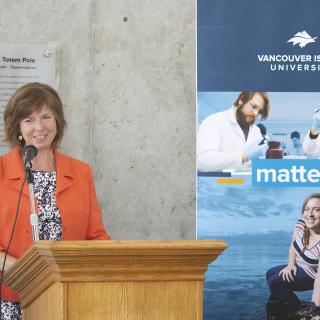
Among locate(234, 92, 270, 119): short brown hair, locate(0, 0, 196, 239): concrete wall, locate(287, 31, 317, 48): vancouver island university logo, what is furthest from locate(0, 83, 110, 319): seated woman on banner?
locate(287, 31, 317, 48): vancouver island university logo

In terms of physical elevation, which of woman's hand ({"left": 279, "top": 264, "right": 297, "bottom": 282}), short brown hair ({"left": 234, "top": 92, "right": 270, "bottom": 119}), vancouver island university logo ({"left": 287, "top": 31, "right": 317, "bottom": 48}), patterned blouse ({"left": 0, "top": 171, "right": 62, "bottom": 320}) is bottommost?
woman's hand ({"left": 279, "top": 264, "right": 297, "bottom": 282})

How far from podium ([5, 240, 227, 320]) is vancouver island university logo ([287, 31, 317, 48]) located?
2.45 m

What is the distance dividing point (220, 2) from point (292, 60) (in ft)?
1.67

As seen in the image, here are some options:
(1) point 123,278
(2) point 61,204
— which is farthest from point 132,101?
(1) point 123,278

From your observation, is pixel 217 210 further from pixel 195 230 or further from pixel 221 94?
pixel 221 94

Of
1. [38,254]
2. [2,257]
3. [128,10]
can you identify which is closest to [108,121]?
[128,10]

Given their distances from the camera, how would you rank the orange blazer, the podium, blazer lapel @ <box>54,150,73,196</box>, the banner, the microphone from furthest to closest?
the banner, blazer lapel @ <box>54,150,73,196</box>, the orange blazer, the microphone, the podium

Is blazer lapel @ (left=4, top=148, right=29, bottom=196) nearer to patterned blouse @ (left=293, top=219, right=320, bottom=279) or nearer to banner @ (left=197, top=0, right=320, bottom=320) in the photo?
banner @ (left=197, top=0, right=320, bottom=320)

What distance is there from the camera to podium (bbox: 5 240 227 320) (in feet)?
8.24

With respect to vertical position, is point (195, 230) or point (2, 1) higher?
point (2, 1)

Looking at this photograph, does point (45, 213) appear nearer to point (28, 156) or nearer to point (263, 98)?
point (28, 156)

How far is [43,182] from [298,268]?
5.53ft

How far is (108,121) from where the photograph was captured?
4.86 metres

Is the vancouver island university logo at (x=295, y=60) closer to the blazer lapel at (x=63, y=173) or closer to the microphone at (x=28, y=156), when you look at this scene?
the blazer lapel at (x=63, y=173)
